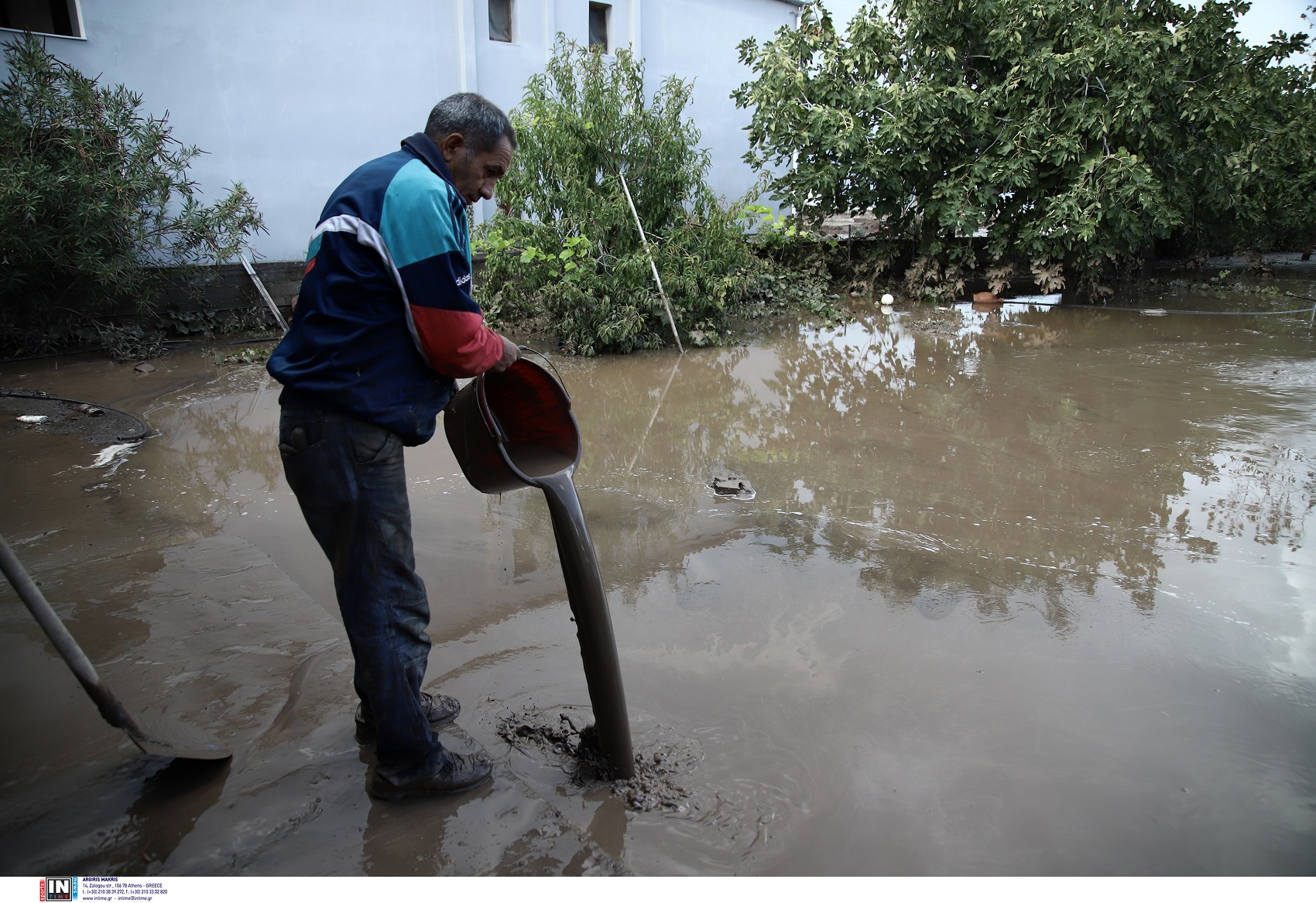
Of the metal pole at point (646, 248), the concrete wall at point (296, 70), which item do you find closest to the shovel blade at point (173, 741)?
the metal pole at point (646, 248)

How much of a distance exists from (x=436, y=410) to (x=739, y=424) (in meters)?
3.99

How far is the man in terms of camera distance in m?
1.95

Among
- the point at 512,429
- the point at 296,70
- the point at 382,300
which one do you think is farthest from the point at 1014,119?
the point at 382,300

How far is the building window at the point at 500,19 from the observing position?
1047 cm

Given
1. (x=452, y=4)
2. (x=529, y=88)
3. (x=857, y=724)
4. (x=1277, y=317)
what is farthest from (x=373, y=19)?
(x=1277, y=317)

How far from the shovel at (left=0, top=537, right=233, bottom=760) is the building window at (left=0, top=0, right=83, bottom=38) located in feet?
26.3

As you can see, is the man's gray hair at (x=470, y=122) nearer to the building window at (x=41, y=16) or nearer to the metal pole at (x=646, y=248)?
the metal pole at (x=646, y=248)

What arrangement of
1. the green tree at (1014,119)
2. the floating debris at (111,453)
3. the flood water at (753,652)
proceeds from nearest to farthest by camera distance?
1. the flood water at (753,652)
2. the floating debris at (111,453)
3. the green tree at (1014,119)

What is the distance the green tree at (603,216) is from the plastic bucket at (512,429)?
206 inches

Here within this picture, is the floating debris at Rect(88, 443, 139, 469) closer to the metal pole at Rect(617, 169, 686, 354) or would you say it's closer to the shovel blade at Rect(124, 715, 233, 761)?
the shovel blade at Rect(124, 715, 233, 761)

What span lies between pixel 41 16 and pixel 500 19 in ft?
16.1

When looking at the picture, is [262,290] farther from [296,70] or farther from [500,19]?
[500,19]

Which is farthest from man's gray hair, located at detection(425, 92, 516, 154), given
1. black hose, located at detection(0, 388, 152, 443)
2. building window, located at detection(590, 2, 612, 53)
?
building window, located at detection(590, 2, 612, 53)
